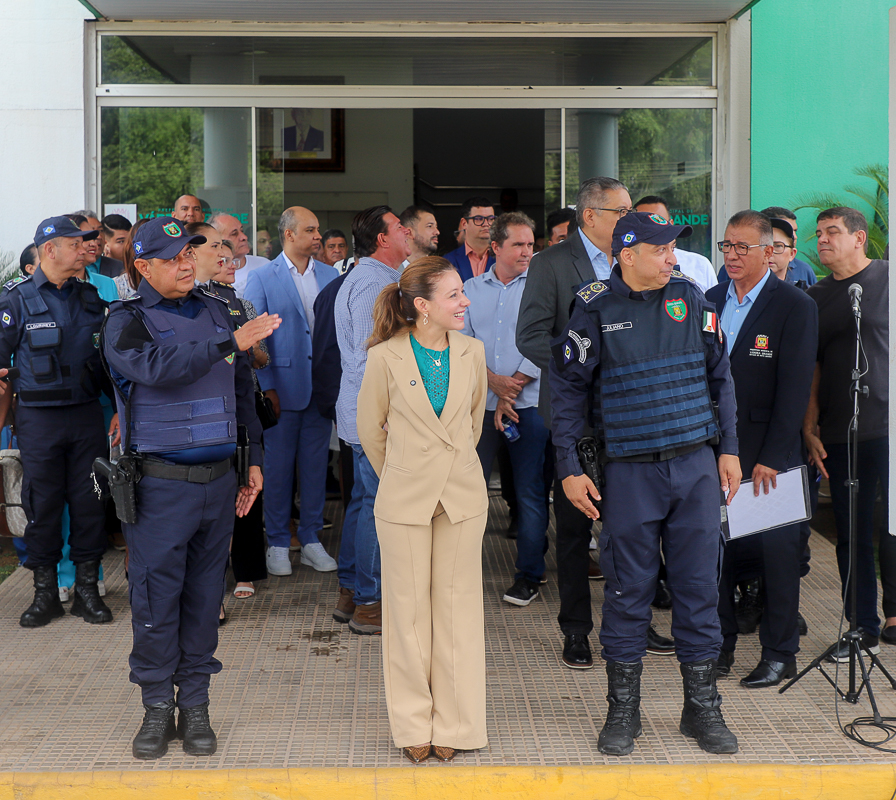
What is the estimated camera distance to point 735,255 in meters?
4.30

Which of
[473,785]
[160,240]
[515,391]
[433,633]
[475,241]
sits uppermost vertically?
[475,241]

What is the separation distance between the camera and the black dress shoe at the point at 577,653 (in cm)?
446

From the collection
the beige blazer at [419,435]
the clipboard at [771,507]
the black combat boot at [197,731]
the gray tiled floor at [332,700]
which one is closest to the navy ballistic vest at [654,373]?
the beige blazer at [419,435]

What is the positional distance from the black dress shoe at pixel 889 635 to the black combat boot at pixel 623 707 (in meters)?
1.79

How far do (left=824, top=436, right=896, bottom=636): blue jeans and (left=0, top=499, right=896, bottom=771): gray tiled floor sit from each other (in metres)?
0.27

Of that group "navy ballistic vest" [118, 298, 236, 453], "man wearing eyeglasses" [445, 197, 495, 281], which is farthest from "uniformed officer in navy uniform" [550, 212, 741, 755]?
"man wearing eyeglasses" [445, 197, 495, 281]

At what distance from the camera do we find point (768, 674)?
4.19 m

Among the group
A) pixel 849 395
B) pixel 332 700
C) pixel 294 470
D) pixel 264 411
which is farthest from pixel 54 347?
pixel 849 395

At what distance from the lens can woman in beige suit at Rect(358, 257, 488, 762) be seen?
3.46 meters

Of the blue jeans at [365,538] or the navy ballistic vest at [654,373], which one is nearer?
the navy ballistic vest at [654,373]

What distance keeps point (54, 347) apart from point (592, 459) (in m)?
2.96

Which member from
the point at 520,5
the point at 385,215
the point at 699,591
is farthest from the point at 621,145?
the point at 699,591

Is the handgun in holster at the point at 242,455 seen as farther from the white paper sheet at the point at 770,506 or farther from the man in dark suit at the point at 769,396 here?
the man in dark suit at the point at 769,396

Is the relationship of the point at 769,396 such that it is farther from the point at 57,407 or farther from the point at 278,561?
the point at 57,407
